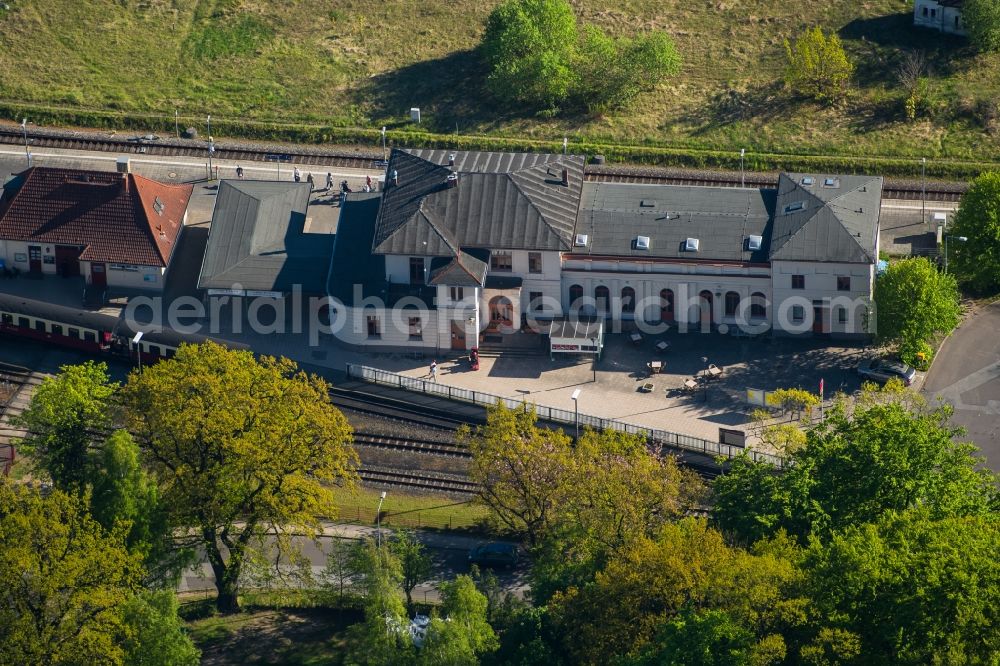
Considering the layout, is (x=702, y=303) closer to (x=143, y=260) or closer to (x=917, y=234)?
(x=917, y=234)

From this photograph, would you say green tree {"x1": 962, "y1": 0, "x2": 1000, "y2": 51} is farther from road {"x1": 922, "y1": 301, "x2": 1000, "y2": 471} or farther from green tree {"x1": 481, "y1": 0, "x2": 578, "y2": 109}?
road {"x1": 922, "y1": 301, "x2": 1000, "y2": 471}

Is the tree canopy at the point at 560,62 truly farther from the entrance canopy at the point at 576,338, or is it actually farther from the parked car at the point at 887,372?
the parked car at the point at 887,372

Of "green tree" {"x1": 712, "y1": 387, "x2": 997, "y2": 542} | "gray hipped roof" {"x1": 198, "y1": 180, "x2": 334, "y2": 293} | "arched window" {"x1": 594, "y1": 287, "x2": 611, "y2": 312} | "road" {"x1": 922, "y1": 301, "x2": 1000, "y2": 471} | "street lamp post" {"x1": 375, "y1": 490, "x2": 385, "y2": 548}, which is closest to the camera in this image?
"green tree" {"x1": 712, "y1": 387, "x2": 997, "y2": 542}

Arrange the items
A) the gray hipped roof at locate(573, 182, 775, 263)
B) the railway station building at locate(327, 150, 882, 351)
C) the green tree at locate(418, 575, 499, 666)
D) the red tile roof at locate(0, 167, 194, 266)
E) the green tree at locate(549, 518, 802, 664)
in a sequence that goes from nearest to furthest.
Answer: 1. the green tree at locate(549, 518, 802, 664)
2. the green tree at locate(418, 575, 499, 666)
3. the railway station building at locate(327, 150, 882, 351)
4. the gray hipped roof at locate(573, 182, 775, 263)
5. the red tile roof at locate(0, 167, 194, 266)

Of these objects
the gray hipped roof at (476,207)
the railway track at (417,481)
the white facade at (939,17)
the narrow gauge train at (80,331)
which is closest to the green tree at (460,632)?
the railway track at (417,481)

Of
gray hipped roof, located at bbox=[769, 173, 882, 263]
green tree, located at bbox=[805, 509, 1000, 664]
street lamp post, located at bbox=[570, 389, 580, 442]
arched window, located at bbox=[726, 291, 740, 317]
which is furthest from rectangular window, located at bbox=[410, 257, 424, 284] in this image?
green tree, located at bbox=[805, 509, 1000, 664]

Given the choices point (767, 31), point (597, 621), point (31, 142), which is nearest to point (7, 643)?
point (597, 621)
